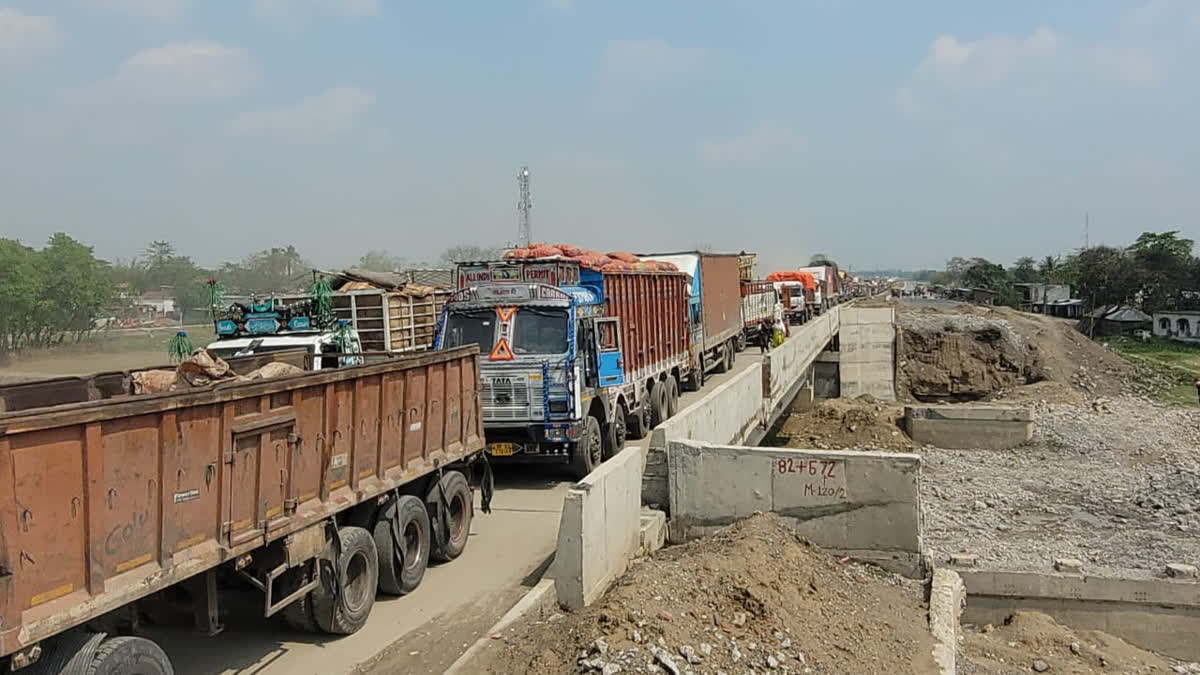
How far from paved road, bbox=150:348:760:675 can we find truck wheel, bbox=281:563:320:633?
0.15 m

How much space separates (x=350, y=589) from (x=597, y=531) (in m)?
2.17

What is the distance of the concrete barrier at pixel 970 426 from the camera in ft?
95.0

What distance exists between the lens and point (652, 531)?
984 cm

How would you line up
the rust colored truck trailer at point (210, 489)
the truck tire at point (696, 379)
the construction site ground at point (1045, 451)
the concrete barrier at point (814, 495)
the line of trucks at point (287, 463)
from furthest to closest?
the truck tire at point (696, 379)
the construction site ground at point (1045, 451)
the concrete barrier at point (814, 495)
the line of trucks at point (287, 463)
the rust colored truck trailer at point (210, 489)

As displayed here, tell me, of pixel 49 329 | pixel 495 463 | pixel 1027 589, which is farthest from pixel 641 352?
pixel 49 329

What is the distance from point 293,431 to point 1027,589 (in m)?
11.2

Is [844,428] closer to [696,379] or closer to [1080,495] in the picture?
[1080,495]

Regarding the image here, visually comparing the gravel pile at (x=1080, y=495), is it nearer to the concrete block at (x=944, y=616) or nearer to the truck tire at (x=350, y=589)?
the concrete block at (x=944, y=616)

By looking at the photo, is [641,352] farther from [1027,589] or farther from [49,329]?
[49,329]

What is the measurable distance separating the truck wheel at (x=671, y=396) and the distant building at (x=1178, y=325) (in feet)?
166

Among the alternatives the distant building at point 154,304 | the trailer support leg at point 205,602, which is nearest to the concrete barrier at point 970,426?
the trailer support leg at point 205,602

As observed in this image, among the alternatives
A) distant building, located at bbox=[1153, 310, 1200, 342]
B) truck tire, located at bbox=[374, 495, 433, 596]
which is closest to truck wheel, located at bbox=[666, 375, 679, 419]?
truck tire, located at bbox=[374, 495, 433, 596]

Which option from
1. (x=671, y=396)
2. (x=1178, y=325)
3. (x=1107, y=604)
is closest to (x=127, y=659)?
(x=1107, y=604)

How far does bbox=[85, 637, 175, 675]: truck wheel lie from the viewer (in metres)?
4.66
